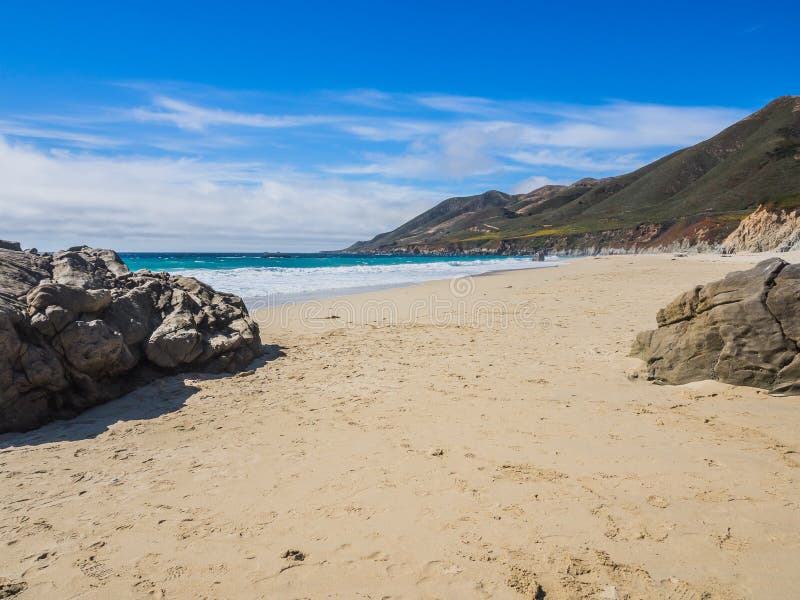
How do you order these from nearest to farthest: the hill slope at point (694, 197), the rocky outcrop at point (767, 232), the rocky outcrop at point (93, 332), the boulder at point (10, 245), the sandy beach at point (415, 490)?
the sandy beach at point (415, 490)
the rocky outcrop at point (93, 332)
the boulder at point (10, 245)
the rocky outcrop at point (767, 232)
the hill slope at point (694, 197)

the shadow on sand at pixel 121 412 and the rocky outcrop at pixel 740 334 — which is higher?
the rocky outcrop at pixel 740 334

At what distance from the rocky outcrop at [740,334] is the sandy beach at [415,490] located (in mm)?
313

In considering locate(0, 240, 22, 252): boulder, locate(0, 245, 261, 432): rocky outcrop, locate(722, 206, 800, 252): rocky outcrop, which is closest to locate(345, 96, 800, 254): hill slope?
locate(722, 206, 800, 252): rocky outcrop

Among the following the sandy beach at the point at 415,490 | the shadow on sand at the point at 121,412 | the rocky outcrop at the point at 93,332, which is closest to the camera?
the sandy beach at the point at 415,490

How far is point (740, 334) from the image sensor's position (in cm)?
573

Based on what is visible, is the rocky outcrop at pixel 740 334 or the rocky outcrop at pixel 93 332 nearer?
the rocky outcrop at pixel 740 334

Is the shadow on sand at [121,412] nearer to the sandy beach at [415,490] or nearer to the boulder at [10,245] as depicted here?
the sandy beach at [415,490]

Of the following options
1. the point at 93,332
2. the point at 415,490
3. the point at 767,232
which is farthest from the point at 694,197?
the point at 93,332

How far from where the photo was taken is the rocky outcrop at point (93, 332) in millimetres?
5562

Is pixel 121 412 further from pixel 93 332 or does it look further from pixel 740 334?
pixel 740 334

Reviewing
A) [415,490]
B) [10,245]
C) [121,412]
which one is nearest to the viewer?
[415,490]

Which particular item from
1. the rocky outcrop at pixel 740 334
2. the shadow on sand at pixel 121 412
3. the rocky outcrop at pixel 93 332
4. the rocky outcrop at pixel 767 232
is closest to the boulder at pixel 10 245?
the rocky outcrop at pixel 93 332

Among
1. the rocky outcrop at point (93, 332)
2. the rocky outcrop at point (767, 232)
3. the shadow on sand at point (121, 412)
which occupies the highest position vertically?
the rocky outcrop at point (767, 232)

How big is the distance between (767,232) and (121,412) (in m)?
52.7
